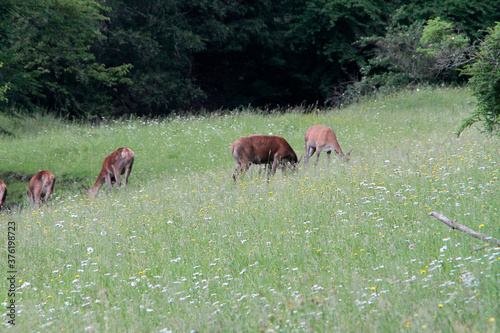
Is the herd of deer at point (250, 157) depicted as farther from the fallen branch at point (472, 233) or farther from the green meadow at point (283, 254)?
the fallen branch at point (472, 233)

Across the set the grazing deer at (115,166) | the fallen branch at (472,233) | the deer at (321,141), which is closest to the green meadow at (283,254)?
the fallen branch at (472,233)

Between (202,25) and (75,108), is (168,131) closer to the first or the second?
(75,108)

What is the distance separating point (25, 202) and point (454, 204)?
12.3 meters

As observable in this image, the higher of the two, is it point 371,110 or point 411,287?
point 411,287

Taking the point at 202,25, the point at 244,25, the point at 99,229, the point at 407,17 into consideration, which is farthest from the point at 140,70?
the point at 99,229

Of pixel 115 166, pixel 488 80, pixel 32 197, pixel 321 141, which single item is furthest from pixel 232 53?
pixel 488 80

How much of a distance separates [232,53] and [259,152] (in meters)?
24.3

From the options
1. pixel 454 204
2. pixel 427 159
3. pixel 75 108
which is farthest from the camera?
pixel 75 108

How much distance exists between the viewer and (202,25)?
32.1m

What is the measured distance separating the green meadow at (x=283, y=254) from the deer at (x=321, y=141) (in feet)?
7.60

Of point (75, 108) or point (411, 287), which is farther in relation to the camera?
point (75, 108)

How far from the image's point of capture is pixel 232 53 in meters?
36.2

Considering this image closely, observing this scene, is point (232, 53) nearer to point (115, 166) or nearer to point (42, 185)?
point (115, 166)

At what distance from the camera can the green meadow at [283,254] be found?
174 inches
